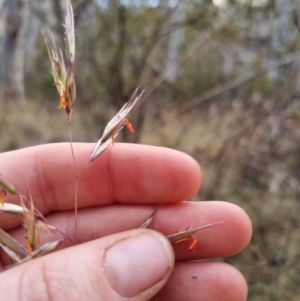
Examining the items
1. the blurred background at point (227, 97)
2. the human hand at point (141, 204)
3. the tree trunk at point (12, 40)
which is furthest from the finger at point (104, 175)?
the tree trunk at point (12, 40)

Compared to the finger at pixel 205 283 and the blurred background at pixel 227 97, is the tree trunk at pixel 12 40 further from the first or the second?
the finger at pixel 205 283

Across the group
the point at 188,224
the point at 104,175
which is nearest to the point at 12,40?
the point at 104,175

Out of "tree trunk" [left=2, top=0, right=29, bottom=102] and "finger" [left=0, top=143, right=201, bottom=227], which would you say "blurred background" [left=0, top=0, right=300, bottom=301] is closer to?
"tree trunk" [left=2, top=0, right=29, bottom=102]

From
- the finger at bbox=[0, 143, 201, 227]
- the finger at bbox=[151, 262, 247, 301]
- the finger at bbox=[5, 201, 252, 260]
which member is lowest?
the finger at bbox=[151, 262, 247, 301]

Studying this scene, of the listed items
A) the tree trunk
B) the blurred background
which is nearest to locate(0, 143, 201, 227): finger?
the blurred background

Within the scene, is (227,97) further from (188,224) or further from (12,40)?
(188,224)

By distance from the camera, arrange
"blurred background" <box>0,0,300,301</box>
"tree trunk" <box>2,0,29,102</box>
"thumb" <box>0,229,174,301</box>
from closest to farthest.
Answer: "thumb" <box>0,229,174,301</box> → "blurred background" <box>0,0,300,301</box> → "tree trunk" <box>2,0,29,102</box>
